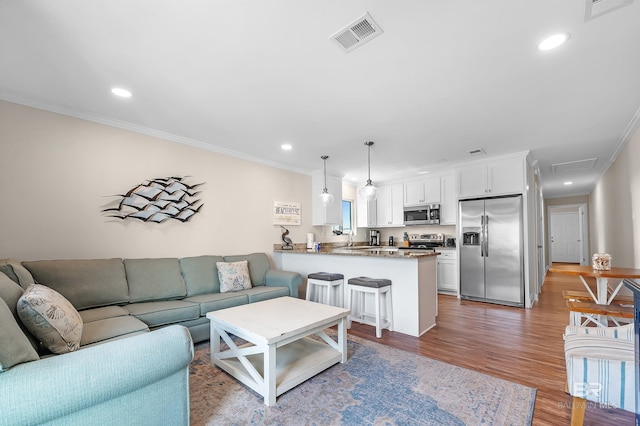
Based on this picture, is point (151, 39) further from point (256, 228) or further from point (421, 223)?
point (421, 223)

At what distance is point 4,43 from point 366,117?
294 cm

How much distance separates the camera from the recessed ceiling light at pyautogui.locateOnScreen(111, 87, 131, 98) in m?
2.57

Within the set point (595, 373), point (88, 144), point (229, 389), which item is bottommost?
point (229, 389)

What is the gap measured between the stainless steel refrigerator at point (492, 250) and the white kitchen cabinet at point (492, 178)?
0.14 meters

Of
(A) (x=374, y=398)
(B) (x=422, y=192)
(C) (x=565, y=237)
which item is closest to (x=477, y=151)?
(B) (x=422, y=192)

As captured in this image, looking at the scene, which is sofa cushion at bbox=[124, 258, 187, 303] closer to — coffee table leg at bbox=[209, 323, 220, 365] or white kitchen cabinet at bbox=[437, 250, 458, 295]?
coffee table leg at bbox=[209, 323, 220, 365]

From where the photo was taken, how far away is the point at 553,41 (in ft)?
6.29

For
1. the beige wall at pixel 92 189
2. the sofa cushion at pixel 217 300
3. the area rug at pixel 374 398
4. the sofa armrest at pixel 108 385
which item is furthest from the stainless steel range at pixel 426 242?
the sofa armrest at pixel 108 385

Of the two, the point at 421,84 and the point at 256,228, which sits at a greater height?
the point at 421,84

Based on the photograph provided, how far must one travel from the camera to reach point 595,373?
57.7 inches

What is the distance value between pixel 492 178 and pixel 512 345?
2.83 meters

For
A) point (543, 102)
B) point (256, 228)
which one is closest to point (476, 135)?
point (543, 102)

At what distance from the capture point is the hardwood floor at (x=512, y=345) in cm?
190

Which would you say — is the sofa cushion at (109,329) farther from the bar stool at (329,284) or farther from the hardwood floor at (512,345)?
the hardwood floor at (512,345)
